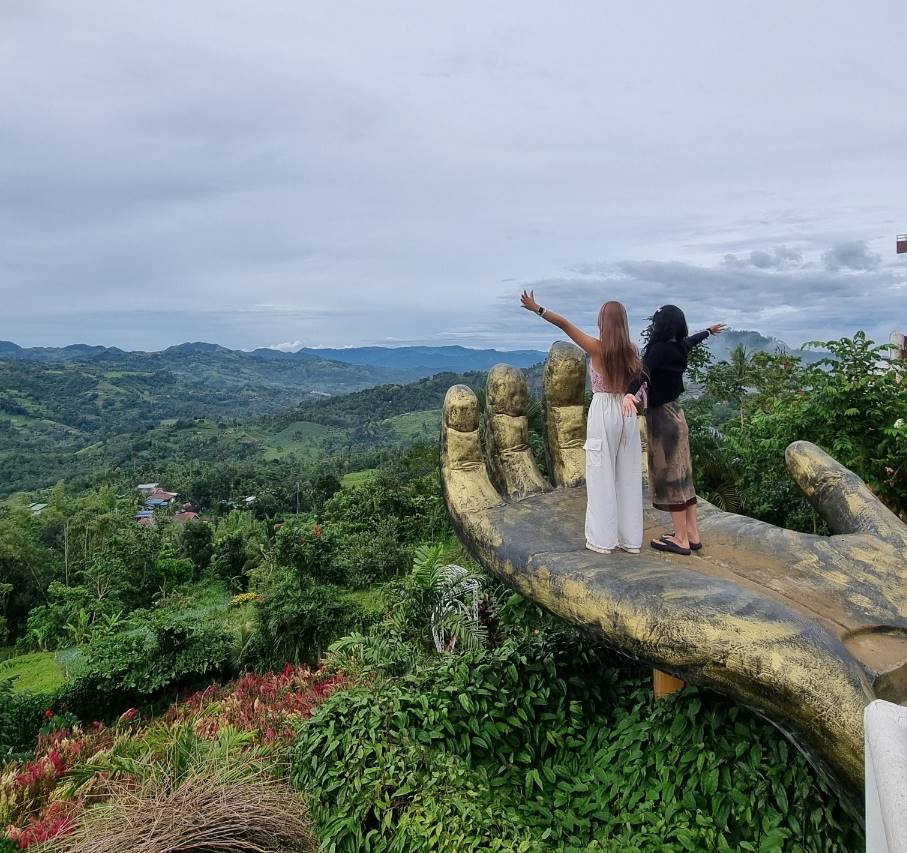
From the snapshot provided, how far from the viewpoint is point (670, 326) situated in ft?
11.9

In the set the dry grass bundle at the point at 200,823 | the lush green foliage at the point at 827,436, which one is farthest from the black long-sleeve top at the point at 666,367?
the lush green foliage at the point at 827,436

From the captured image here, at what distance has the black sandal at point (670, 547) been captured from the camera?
155 inches

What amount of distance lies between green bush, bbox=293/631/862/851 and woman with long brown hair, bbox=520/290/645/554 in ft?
4.01

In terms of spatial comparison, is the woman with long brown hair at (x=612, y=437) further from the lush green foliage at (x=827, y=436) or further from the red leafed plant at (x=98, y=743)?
the lush green foliage at (x=827, y=436)

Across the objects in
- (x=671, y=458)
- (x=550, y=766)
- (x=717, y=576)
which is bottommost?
(x=550, y=766)

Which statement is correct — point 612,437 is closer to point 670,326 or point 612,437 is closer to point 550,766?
point 670,326

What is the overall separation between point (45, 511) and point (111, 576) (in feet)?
41.9

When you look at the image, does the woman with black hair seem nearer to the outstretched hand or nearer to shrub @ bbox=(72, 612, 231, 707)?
the outstretched hand

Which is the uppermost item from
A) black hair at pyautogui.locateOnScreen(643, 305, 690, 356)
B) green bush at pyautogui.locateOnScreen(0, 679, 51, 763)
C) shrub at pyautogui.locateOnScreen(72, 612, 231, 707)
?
black hair at pyautogui.locateOnScreen(643, 305, 690, 356)

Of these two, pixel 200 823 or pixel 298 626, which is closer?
pixel 200 823

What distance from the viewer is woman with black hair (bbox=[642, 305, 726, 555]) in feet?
12.0

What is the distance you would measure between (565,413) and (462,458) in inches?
36.6

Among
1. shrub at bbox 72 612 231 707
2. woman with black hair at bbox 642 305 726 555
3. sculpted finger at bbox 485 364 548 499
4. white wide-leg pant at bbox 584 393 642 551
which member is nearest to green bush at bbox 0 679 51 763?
shrub at bbox 72 612 231 707

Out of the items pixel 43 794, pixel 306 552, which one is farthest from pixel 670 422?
pixel 306 552
